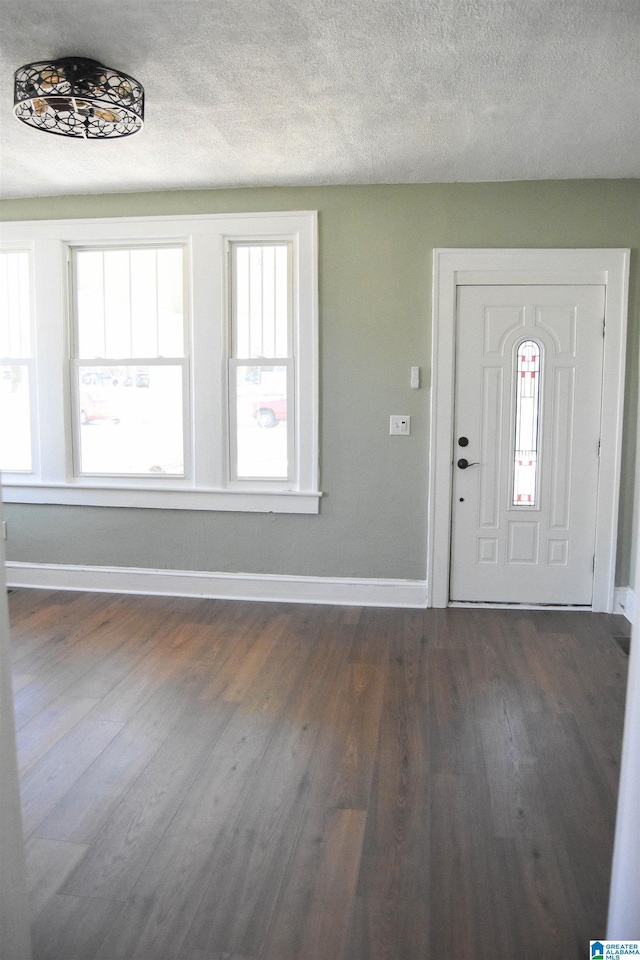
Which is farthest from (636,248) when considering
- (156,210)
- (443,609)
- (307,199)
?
(156,210)

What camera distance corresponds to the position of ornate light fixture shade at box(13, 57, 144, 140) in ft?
9.41

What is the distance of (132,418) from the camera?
508cm

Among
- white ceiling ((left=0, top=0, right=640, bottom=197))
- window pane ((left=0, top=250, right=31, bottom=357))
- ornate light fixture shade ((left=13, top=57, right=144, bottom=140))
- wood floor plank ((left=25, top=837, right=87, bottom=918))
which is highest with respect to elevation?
white ceiling ((left=0, top=0, right=640, bottom=197))

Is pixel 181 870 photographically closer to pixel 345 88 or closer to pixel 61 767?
pixel 61 767

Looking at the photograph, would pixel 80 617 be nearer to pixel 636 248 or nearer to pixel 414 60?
pixel 414 60

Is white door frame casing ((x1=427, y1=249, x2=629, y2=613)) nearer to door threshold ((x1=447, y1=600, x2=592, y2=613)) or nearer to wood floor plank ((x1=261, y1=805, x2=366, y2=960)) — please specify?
door threshold ((x1=447, y1=600, x2=592, y2=613))

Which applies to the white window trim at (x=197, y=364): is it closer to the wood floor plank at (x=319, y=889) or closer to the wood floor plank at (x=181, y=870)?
the wood floor plank at (x=181, y=870)

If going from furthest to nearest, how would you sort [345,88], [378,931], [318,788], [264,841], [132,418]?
[132,418]
[345,88]
[318,788]
[264,841]
[378,931]

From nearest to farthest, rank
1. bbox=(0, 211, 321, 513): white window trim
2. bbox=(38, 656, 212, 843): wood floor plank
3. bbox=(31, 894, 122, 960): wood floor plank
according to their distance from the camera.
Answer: bbox=(31, 894, 122, 960): wood floor plank
bbox=(38, 656, 212, 843): wood floor plank
bbox=(0, 211, 321, 513): white window trim

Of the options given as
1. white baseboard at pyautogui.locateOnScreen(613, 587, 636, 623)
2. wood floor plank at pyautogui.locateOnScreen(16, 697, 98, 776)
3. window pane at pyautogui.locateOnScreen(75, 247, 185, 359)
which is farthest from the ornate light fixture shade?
white baseboard at pyautogui.locateOnScreen(613, 587, 636, 623)

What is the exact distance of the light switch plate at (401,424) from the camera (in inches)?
186

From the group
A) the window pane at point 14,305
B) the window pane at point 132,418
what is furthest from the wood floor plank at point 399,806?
the window pane at point 14,305

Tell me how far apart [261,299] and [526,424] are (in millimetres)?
1918

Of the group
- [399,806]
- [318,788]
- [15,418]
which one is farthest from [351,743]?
[15,418]
